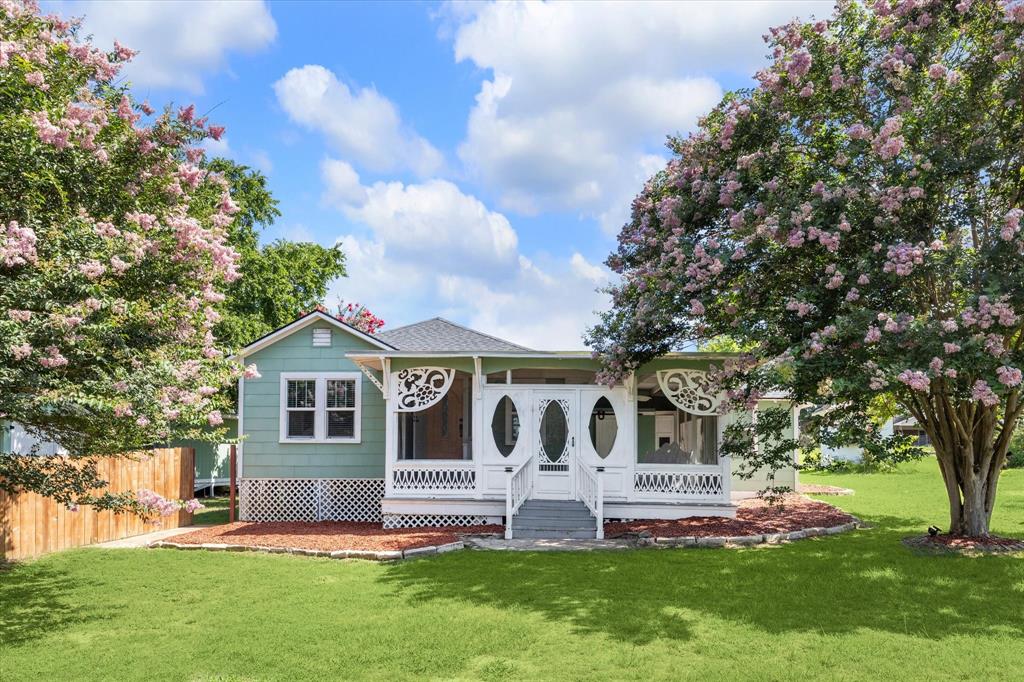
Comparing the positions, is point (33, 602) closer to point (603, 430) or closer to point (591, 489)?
point (591, 489)

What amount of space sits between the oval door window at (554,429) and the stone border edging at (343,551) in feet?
9.80

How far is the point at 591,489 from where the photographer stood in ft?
44.6

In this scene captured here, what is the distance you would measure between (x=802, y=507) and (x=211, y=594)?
1303 centimetres

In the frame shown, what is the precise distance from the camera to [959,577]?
31.1 feet

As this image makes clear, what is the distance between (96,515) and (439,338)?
7747mm

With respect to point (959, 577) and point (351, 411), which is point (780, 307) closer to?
point (959, 577)

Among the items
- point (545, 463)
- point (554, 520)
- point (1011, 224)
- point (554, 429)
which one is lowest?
point (554, 520)

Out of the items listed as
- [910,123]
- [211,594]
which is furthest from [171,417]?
[910,123]

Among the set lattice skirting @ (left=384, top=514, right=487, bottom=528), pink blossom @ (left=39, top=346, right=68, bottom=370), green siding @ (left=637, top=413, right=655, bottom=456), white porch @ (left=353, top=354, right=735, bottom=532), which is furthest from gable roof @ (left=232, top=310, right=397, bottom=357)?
green siding @ (left=637, top=413, right=655, bottom=456)

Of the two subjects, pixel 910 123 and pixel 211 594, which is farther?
pixel 910 123

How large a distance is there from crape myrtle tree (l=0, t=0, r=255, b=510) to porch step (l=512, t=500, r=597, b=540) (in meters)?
5.84

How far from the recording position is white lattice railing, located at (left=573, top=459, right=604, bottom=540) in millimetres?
12867

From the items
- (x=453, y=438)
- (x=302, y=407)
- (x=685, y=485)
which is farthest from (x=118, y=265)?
(x=453, y=438)

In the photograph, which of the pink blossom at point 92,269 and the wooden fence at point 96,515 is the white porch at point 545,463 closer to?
the wooden fence at point 96,515
